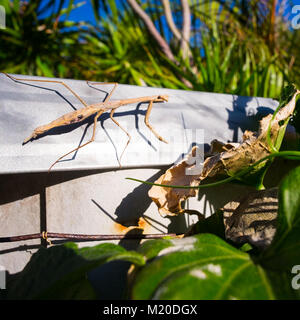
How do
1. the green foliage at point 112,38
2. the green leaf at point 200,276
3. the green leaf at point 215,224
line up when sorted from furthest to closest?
1. the green foliage at point 112,38
2. the green leaf at point 215,224
3. the green leaf at point 200,276

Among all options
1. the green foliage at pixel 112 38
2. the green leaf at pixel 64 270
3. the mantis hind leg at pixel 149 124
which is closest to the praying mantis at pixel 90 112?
the mantis hind leg at pixel 149 124

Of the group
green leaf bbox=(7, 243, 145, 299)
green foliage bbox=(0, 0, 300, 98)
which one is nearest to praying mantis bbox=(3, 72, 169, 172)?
green leaf bbox=(7, 243, 145, 299)

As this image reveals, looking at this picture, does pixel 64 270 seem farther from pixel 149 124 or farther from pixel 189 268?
pixel 149 124

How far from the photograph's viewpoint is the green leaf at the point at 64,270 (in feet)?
0.93

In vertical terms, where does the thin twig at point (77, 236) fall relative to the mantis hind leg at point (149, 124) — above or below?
below

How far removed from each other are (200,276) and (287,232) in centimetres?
11

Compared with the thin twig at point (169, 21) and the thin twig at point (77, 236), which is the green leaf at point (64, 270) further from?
the thin twig at point (169, 21)

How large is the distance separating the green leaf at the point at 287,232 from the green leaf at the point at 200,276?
0.02 meters

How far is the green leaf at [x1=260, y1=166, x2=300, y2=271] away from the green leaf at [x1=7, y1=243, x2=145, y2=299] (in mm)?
133

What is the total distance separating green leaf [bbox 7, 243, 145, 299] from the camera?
0.93ft

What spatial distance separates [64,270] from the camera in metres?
0.29

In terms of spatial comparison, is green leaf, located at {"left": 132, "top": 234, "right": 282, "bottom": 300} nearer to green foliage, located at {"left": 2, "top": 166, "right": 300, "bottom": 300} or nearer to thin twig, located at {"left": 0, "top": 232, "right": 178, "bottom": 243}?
green foliage, located at {"left": 2, "top": 166, "right": 300, "bottom": 300}

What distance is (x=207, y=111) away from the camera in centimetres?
57

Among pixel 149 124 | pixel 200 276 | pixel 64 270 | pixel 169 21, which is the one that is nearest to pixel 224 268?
pixel 200 276
